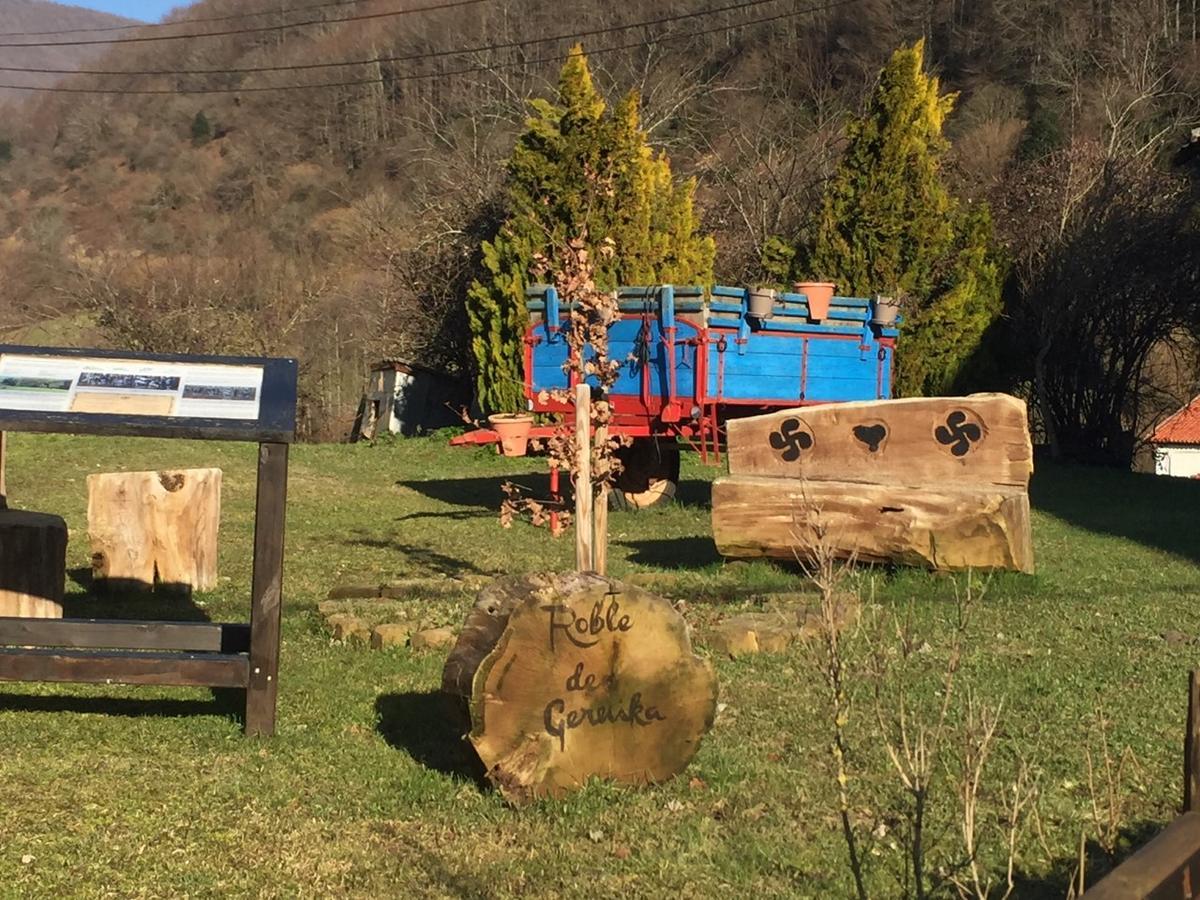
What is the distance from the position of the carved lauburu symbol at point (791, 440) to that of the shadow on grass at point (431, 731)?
436 cm

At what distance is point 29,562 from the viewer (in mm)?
8094

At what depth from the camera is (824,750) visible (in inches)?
225

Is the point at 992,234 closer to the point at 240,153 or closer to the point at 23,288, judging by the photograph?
the point at 23,288

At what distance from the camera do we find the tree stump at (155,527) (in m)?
9.74

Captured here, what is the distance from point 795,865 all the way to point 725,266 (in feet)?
77.3

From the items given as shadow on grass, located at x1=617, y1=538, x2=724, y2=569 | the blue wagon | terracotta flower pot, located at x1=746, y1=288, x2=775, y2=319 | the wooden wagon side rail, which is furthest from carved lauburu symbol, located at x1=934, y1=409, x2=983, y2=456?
the wooden wagon side rail

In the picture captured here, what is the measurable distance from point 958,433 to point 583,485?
11.4ft

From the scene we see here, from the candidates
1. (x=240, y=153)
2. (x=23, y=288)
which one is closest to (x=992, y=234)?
(x=23, y=288)

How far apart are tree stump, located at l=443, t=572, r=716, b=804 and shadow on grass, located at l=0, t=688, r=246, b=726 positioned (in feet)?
6.10

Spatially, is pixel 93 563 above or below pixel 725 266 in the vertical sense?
below

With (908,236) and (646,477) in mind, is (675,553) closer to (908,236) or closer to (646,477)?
(646,477)

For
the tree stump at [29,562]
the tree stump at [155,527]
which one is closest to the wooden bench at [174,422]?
the tree stump at [29,562]

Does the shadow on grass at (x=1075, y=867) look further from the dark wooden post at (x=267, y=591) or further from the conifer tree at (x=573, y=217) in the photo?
the conifer tree at (x=573, y=217)

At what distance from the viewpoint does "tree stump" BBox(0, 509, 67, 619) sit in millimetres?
8008
